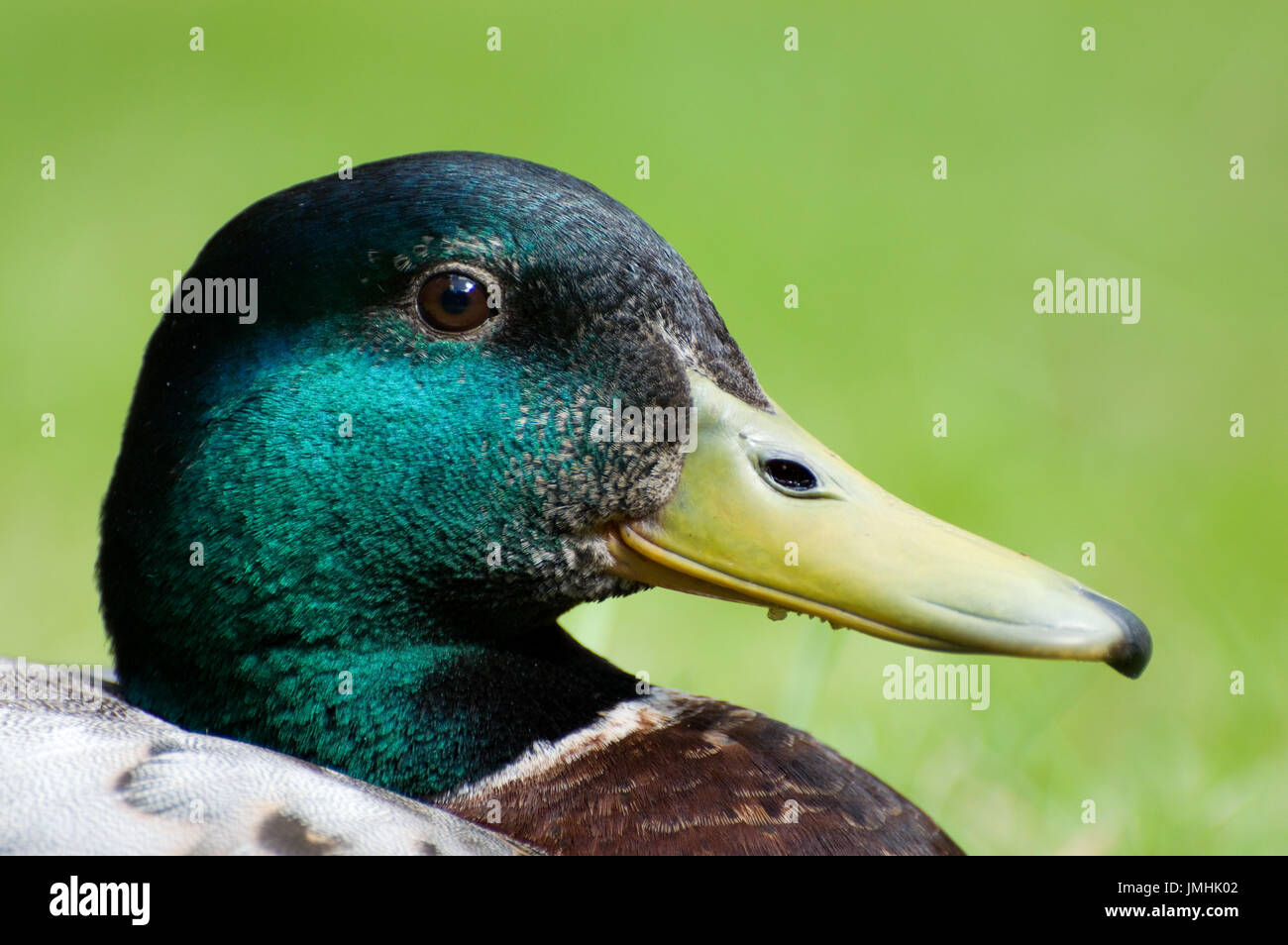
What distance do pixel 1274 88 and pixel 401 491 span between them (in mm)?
4881

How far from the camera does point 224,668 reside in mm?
1815

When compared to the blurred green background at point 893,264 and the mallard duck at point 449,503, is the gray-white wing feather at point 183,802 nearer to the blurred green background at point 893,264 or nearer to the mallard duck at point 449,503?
the mallard duck at point 449,503

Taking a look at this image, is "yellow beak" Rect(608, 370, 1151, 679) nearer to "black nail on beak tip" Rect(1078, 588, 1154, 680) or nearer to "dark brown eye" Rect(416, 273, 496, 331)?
"black nail on beak tip" Rect(1078, 588, 1154, 680)

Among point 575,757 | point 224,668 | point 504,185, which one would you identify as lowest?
point 575,757

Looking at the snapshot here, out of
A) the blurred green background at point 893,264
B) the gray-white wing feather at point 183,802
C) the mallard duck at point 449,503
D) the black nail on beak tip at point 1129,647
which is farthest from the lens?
the blurred green background at point 893,264

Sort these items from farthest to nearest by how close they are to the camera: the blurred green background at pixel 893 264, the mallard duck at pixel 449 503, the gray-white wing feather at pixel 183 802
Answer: the blurred green background at pixel 893 264 → the mallard duck at pixel 449 503 → the gray-white wing feather at pixel 183 802

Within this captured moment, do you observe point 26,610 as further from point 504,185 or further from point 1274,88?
point 1274,88

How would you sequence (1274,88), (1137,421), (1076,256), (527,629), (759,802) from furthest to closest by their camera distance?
(1274,88) → (1076,256) → (1137,421) → (527,629) → (759,802)

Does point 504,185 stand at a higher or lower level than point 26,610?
higher

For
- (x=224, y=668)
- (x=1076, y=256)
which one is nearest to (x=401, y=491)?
Result: (x=224, y=668)

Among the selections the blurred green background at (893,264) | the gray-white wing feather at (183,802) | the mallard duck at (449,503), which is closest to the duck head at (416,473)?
the mallard duck at (449,503)

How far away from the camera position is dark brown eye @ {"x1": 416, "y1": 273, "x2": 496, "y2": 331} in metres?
1.81

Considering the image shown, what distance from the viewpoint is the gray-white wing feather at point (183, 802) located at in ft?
4.96

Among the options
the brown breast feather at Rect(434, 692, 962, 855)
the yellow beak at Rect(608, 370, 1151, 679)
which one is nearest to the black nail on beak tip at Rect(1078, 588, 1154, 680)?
the yellow beak at Rect(608, 370, 1151, 679)
